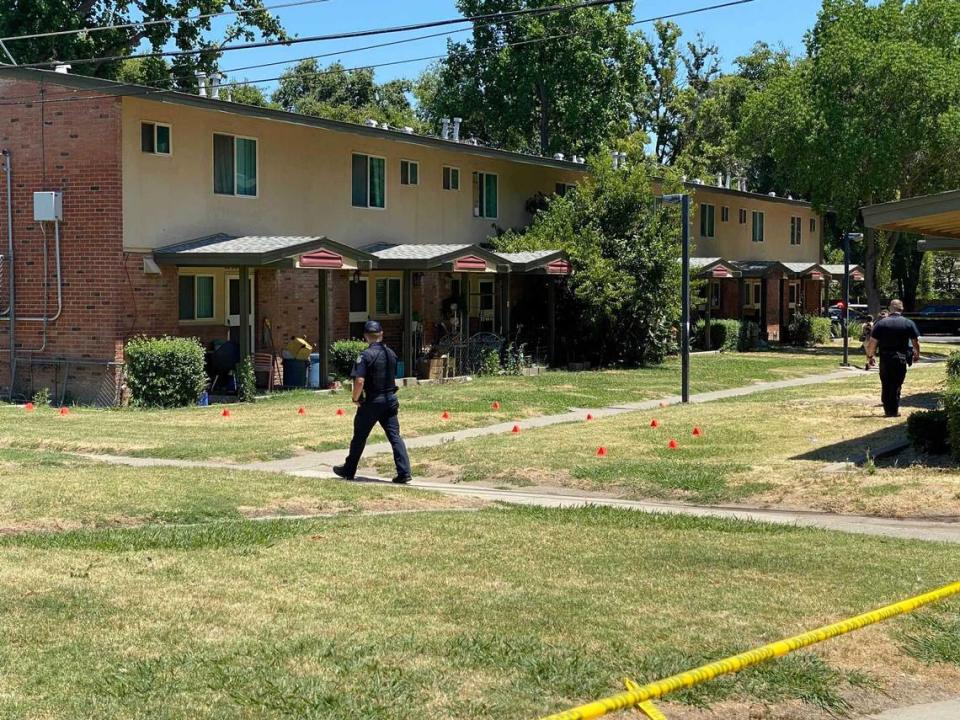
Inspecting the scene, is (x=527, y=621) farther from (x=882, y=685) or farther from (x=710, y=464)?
(x=710, y=464)

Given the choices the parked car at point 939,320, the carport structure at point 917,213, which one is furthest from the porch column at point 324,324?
the parked car at point 939,320

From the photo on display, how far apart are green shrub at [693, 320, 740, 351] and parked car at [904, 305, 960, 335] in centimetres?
2275

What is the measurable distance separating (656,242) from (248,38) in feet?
70.5

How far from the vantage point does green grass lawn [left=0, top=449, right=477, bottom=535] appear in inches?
436

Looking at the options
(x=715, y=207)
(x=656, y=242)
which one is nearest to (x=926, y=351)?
(x=715, y=207)

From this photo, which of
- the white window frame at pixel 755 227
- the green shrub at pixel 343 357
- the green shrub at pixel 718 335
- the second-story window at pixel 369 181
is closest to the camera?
the green shrub at pixel 343 357

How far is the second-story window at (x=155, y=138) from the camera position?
2361 centimetres

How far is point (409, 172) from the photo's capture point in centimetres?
3128

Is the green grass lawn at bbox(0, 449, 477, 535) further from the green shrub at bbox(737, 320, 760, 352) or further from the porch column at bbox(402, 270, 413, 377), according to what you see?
the green shrub at bbox(737, 320, 760, 352)

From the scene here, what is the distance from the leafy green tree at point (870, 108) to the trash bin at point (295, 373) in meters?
22.9

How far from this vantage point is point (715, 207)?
4741cm

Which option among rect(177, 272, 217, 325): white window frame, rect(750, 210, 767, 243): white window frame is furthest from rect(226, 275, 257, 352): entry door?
rect(750, 210, 767, 243): white window frame

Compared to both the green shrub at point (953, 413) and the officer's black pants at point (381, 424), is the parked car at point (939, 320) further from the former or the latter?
the officer's black pants at point (381, 424)

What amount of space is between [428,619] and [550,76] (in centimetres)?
5348
